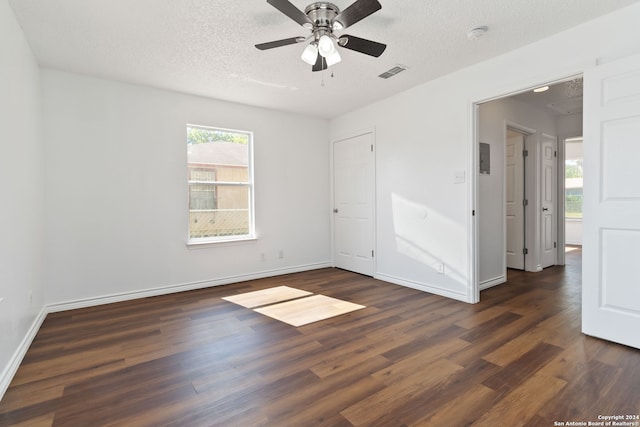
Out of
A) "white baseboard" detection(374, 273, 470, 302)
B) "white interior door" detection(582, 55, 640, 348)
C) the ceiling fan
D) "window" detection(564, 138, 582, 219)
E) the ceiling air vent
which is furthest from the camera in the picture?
"window" detection(564, 138, 582, 219)

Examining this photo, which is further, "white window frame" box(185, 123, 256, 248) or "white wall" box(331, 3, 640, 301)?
"white window frame" box(185, 123, 256, 248)

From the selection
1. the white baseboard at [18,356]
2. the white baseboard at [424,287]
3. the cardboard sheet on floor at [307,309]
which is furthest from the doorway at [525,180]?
the white baseboard at [18,356]

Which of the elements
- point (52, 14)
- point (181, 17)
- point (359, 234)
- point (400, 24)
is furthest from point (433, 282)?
point (52, 14)

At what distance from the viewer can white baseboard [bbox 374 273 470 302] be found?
3.54 meters

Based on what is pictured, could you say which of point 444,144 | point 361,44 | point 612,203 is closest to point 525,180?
point 444,144

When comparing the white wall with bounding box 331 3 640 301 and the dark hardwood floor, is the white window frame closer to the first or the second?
the dark hardwood floor

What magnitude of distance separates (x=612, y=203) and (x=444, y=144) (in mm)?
1661

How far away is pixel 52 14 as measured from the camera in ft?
7.78

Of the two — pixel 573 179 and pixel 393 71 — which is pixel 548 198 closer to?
pixel 393 71

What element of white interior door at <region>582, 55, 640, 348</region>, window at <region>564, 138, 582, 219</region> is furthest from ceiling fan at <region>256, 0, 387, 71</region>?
window at <region>564, 138, 582, 219</region>

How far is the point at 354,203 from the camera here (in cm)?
500

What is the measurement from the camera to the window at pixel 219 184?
423 centimetres

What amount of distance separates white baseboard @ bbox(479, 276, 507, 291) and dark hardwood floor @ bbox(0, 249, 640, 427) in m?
0.57

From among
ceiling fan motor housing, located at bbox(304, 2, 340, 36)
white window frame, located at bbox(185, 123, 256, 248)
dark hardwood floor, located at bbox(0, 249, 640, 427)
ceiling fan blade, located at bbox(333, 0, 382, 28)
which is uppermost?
ceiling fan motor housing, located at bbox(304, 2, 340, 36)
